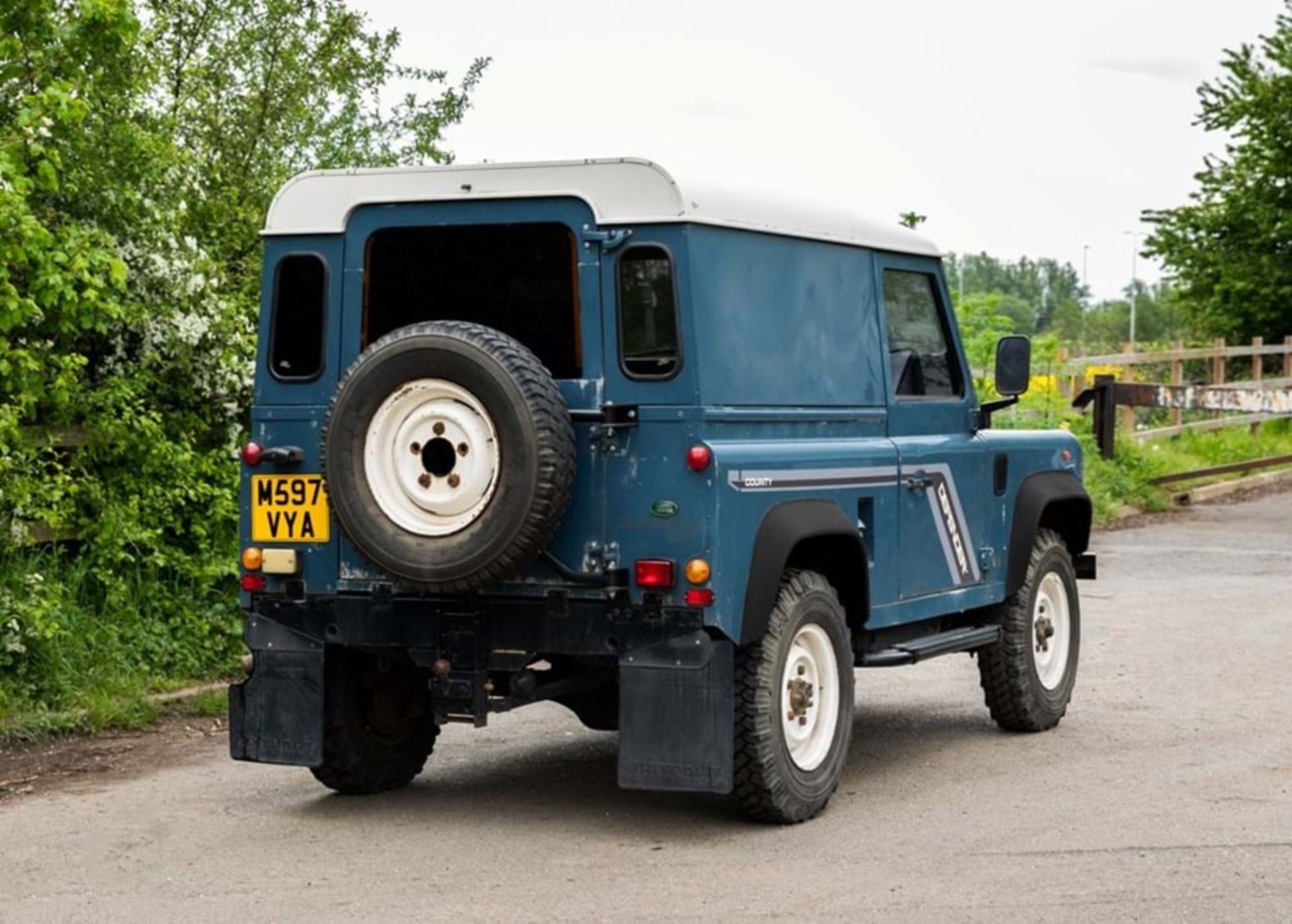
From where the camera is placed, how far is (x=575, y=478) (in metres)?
7.71

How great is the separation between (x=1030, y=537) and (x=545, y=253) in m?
3.28

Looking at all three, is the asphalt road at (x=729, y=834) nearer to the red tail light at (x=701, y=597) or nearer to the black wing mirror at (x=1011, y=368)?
the red tail light at (x=701, y=597)

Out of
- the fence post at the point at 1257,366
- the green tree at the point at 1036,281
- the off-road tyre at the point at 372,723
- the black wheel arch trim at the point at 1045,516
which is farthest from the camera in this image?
the green tree at the point at 1036,281

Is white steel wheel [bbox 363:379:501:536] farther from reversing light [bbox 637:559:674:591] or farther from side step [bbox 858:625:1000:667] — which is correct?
side step [bbox 858:625:1000:667]

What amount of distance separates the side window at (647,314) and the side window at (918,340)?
176 cm

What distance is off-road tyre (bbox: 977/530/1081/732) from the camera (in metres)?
10.0

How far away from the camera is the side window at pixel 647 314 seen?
7746 millimetres

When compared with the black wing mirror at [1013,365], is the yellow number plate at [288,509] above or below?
below

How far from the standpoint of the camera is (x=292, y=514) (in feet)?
27.1

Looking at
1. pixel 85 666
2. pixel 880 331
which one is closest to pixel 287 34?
pixel 85 666

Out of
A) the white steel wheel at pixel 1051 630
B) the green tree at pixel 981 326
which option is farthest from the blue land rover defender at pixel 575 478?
the green tree at pixel 981 326

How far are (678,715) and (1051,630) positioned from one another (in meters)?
3.49

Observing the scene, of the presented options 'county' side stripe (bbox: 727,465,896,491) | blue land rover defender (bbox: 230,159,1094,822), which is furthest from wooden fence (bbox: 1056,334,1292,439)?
blue land rover defender (bbox: 230,159,1094,822)

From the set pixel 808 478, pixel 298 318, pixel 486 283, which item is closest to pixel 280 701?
pixel 298 318
